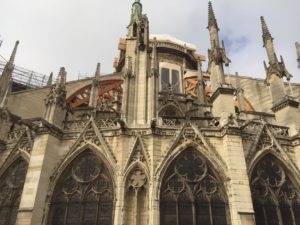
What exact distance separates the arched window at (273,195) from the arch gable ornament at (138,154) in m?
4.23

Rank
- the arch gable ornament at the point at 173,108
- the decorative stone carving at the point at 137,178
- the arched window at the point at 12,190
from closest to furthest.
A: the decorative stone carving at the point at 137,178 < the arched window at the point at 12,190 < the arch gable ornament at the point at 173,108

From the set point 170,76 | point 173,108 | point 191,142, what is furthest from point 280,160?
point 170,76

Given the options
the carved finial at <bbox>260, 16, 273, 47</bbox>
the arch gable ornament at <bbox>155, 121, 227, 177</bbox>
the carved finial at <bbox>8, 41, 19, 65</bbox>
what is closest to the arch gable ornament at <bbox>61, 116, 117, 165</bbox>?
the arch gable ornament at <bbox>155, 121, 227, 177</bbox>

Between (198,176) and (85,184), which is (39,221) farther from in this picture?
(198,176)

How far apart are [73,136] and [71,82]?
442 inches

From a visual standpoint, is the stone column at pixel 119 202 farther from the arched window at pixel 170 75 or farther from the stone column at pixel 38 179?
the arched window at pixel 170 75

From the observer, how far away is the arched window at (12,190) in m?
11.2

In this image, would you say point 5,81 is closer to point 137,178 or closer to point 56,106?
point 56,106

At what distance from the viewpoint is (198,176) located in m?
10.8

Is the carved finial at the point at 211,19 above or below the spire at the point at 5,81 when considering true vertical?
above

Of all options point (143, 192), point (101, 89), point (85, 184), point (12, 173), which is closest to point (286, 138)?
point (143, 192)

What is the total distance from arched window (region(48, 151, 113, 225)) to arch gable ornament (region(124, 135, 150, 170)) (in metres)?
1.06

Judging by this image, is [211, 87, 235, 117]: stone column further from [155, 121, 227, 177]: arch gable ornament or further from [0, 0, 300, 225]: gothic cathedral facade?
[155, 121, 227, 177]: arch gable ornament

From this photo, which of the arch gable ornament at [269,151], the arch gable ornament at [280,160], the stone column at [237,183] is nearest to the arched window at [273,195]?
the arch gable ornament at [280,160]
